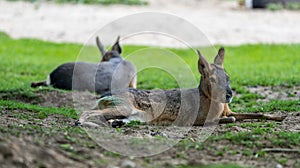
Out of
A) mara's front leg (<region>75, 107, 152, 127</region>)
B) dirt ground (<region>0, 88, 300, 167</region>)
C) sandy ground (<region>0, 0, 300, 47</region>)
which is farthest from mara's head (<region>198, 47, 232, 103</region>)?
sandy ground (<region>0, 0, 300, 47</region>)

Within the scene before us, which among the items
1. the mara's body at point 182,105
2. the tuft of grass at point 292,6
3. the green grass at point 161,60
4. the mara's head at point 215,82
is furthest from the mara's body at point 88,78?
the tuft of grass at point 292,6

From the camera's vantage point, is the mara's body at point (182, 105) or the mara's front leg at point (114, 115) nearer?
the mara's front leg at point (114, 115)

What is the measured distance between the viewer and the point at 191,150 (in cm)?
631

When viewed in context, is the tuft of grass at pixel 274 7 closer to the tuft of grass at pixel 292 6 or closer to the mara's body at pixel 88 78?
the tuft of grass at pixel 292 6

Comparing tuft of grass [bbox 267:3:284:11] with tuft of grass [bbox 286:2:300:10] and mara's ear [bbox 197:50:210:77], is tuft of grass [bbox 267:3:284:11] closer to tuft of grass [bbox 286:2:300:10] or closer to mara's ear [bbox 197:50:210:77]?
tuft of grass [bbox 286:2:300:10]

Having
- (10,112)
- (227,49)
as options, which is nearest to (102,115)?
(10,112)

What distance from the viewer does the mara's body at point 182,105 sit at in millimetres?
8156

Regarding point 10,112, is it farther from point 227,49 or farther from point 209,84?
point 227,49

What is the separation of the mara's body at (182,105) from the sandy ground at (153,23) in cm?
1062

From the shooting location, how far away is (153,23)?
67.2 feet

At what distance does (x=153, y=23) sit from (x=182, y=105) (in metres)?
12.3

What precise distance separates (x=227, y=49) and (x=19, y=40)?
6104mm

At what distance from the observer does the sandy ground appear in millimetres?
19688

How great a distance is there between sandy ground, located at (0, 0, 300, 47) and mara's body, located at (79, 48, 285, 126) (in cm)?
1062
